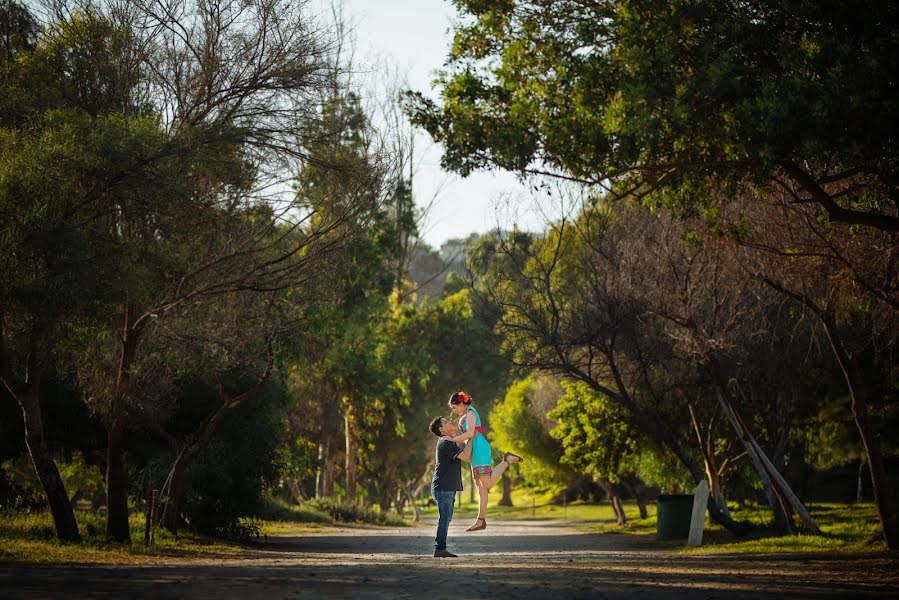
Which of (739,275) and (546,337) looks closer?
(739,275)

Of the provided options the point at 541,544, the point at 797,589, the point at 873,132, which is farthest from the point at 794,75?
the point at 541,544

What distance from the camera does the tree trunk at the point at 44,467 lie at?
1788 cm

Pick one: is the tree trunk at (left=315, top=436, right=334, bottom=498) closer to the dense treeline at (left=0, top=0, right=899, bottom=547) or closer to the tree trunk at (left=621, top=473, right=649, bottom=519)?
the tree trunk at (left=621, top=473, right=649, bottom=519)

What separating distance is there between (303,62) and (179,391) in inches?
336

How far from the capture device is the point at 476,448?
1669 cm

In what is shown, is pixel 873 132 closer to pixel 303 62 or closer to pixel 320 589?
pixel 320 589

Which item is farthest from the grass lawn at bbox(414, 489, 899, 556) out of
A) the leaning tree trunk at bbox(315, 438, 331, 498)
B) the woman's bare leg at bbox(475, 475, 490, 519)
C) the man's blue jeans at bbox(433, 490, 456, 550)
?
the leaning tree trunk at bbox(315, 438, 331, 498)

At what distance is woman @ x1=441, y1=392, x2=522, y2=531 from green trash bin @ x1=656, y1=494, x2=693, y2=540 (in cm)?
1198

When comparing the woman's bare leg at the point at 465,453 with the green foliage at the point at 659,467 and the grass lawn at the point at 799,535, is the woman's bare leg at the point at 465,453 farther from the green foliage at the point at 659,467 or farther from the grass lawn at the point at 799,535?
the green foliage at the point at 659,467

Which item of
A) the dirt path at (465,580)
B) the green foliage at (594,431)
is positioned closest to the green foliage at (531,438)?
the green foliage at (594,431)

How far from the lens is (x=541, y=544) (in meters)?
28.8

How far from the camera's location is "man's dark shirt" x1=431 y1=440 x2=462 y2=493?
15852 millimetres

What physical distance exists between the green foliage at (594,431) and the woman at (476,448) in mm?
15023

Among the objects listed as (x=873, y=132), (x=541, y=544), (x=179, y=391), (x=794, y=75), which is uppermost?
(x=794, y=75)
